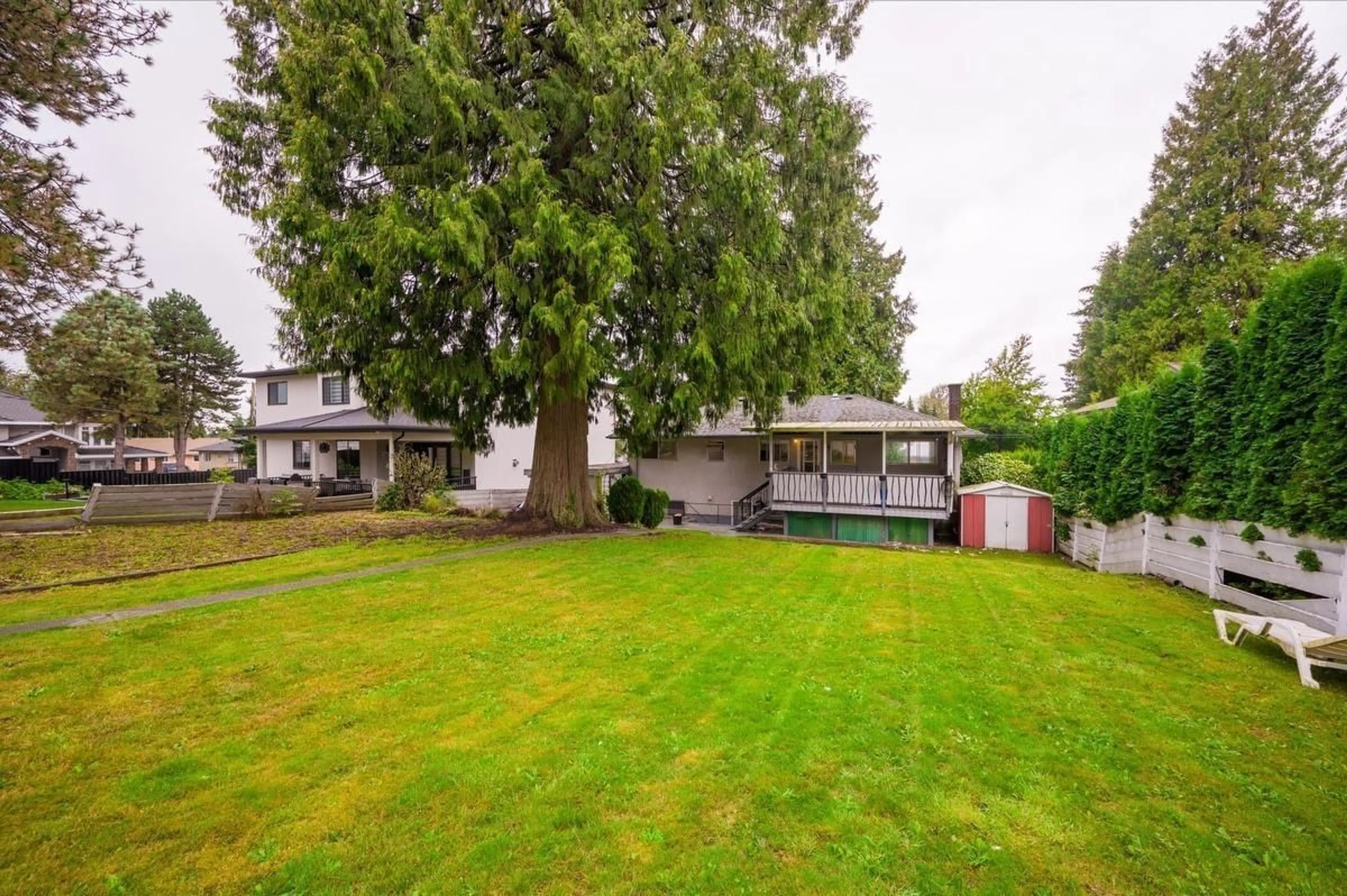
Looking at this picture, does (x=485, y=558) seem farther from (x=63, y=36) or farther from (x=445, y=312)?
(x=63, y=36)

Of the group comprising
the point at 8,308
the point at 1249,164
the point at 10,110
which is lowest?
the point at 8,308

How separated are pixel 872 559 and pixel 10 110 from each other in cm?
1614

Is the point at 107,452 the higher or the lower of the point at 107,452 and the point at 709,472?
the higher

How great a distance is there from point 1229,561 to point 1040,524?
9.54 metres

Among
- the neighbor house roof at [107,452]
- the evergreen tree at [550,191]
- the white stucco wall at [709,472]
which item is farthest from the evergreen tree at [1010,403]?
the neighbor house roof at [107,452]

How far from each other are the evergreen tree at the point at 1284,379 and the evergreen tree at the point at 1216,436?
439 mm

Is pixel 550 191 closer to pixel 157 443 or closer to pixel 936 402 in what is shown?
pixel 936 402

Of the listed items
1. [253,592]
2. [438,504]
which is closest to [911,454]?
[438,504]

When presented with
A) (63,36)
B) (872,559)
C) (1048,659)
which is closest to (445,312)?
(63,36)

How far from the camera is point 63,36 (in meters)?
7.73

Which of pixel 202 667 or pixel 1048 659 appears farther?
pixel 1048 659

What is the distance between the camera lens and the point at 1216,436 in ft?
28.2

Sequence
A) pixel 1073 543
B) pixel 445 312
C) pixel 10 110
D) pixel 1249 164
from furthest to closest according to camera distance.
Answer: pixel 1249 164, pixel 1073 543, pixel 445 312, pixel 10 110

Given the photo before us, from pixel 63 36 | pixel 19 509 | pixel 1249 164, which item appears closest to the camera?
pixel 63 36
